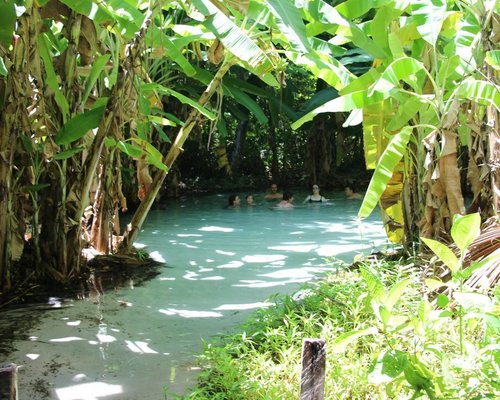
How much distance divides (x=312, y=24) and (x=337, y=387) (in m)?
3.22

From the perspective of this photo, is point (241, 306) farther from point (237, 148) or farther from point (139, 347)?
point (237, 148)

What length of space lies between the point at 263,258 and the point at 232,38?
154 inches

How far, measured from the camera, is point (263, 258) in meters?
7.55

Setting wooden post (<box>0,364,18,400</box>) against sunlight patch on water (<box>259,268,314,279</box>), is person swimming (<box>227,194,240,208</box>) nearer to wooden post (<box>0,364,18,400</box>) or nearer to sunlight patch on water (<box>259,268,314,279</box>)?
sunlight patch on water (<box>259,268,314,279</box>)

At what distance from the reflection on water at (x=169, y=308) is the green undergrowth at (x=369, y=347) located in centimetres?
36

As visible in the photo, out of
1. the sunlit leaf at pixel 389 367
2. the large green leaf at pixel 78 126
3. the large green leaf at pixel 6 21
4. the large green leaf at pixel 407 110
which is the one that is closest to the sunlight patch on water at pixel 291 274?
the large green leaf at pixel 407 110

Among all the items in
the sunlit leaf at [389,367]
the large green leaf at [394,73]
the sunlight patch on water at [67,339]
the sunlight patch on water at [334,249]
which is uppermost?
the large green leaf at [394,73]

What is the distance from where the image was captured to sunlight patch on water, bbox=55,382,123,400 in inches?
139

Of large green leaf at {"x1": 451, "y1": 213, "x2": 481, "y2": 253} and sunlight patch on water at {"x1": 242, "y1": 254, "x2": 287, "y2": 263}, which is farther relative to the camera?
sunlight patch on water at {"x1": 242, "y1": 254, "x2": 287, "y2": 263}

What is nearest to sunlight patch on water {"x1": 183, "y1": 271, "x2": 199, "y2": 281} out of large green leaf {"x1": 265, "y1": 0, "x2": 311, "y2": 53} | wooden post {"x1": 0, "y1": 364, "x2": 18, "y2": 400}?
large green leaf {"x1": 265, "y1": 0, "x2": 311, "y2": 53}

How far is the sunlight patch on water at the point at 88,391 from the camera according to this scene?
3523 millimetres

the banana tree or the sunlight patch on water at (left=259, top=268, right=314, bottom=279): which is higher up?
the banana tree

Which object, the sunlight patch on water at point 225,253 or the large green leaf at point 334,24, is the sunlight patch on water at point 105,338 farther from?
the sunlight patch on water at point 225,253

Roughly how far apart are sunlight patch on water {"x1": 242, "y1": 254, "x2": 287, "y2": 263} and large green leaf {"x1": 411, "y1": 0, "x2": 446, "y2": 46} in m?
3.44
